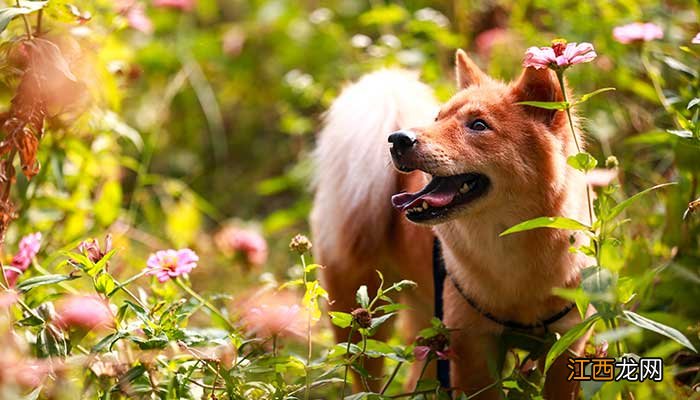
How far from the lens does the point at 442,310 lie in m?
2.50

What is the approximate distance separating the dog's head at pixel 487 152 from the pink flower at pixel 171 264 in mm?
516

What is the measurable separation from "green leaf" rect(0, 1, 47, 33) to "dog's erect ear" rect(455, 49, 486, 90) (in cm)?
110

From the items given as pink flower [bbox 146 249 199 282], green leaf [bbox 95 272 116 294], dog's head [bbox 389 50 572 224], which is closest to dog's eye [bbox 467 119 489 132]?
dog's head [bbox 389 50 572 224]

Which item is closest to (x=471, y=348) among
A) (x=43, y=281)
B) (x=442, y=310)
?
(x=442, y=310)

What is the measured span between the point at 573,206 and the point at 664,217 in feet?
2.61

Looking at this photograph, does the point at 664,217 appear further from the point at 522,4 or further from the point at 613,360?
the point at 522,4

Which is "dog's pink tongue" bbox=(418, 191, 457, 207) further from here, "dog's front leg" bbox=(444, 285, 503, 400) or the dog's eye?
"dog's front leg" bbox=(444, 285, 503, 400)

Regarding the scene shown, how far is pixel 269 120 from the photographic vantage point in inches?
221

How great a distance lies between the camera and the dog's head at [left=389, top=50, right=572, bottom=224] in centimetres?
211

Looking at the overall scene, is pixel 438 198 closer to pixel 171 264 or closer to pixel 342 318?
pixel 342 318

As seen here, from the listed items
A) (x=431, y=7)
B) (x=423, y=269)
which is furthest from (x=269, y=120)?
(x=423, y=269)

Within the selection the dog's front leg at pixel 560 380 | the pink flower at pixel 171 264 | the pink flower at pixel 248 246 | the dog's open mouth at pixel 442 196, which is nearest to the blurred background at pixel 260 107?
the pink flower at pixel 248 246

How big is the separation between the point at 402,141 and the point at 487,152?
214 mm

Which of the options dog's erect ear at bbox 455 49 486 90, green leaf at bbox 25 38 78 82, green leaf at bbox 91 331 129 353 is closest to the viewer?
green leaf at bbox 91 331 129 353
